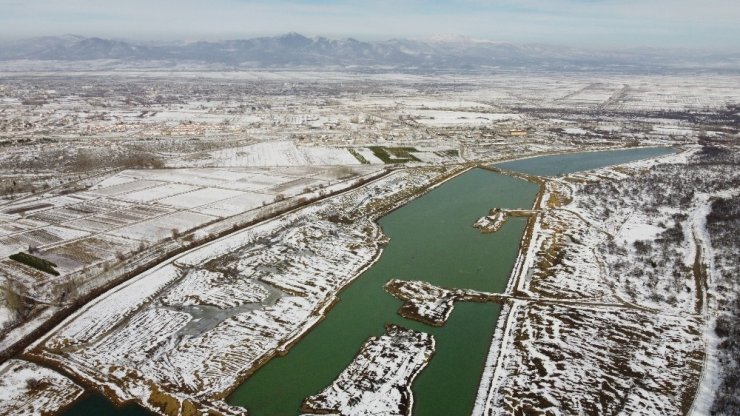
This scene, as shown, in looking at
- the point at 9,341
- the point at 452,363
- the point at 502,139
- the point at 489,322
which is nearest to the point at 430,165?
the point at 502,139

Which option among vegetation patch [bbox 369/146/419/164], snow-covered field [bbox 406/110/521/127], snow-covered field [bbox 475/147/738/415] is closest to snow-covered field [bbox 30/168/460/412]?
snow-covered field [bbox 475/147/738/415]

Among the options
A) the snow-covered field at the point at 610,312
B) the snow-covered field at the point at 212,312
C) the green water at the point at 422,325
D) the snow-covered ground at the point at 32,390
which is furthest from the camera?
the snow-covered field at the point at 212,312

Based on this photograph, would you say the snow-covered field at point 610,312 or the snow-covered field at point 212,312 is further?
the snow-covered field at point 212,312

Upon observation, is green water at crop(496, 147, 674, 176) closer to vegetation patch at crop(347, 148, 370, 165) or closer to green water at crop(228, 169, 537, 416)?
green water at crop(228, 169, 537, 416)

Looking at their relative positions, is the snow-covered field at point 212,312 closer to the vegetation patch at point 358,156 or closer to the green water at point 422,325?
the green water at point 422,325

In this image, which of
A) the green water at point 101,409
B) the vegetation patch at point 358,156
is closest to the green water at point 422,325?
the green water at point 101,409

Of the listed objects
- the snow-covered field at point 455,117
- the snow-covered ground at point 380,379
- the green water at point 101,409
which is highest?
the snow-covered field at point 455,117

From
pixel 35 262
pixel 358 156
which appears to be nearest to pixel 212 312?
pixel 35 262

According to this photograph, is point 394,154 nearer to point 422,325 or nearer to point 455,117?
point 455,117
